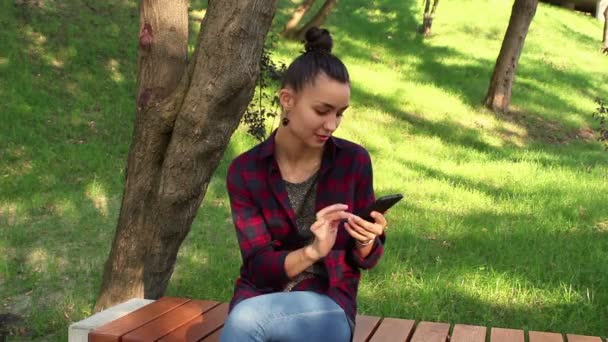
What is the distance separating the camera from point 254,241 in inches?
107

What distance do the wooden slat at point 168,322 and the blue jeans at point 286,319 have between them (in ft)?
2.36

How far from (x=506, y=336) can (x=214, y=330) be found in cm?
125

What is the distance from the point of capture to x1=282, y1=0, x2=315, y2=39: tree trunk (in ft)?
50.4

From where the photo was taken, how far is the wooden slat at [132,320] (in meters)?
3.21

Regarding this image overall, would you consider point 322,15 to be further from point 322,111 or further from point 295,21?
point 322,111

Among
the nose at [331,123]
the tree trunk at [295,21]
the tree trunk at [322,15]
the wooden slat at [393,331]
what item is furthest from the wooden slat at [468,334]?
the tree trunk at [295,21]

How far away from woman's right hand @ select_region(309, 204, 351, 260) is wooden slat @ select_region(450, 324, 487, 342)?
1.08 metres

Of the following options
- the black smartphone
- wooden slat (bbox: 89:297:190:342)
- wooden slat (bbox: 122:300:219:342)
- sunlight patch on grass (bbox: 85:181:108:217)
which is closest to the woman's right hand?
the black smartphone

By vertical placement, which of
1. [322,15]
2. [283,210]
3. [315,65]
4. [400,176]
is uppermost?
[315,65]

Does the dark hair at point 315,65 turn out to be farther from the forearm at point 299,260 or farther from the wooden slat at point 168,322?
the wooden slat at point 168,322

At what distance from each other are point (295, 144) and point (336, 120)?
0.71ft

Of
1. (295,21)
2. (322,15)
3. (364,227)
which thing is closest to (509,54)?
(322,15)

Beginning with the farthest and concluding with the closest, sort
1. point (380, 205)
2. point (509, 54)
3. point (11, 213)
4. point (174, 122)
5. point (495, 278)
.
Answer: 1. point (509, 54)
2. point (11, 213)
3. point (495, 278)
4. point (174, 122)
5. point (380, 205)

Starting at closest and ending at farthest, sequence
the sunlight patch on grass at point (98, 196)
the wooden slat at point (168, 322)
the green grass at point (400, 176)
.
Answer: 1. the wooden slat at point (168, 322)
2. the green grass at point (400, 176)
3. the sunlight patch on grass at point (98, 196)
